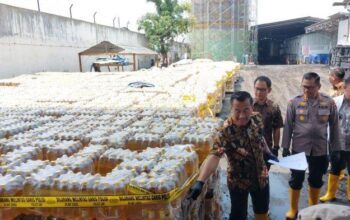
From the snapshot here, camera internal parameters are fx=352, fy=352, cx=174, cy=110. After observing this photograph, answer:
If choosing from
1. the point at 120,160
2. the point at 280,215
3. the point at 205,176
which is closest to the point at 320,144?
the point at 280,215

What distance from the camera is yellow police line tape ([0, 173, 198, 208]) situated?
87.6 inches

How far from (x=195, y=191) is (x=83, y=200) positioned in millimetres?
849

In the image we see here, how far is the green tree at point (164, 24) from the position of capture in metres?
28.2

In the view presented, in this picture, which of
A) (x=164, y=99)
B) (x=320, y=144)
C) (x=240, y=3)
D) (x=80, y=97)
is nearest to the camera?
(x=320, y=144)

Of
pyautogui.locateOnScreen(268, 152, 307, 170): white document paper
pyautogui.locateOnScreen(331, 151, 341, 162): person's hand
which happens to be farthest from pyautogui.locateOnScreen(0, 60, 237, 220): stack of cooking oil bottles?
pyautogui.locateOnScreen(331, 151, 341, 162): person's hand

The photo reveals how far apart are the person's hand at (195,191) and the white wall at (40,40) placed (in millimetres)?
12321

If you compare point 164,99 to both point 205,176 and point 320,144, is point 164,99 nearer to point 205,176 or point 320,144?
point 320,144

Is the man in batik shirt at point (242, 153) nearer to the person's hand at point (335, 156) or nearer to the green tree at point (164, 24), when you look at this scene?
the person's hand at point (335, 156)

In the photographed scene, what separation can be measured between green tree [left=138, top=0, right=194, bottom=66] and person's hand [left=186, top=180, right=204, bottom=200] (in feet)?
84.7

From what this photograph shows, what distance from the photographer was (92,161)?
2.80m

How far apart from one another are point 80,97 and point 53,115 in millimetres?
1807

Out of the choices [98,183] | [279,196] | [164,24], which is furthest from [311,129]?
Result: [164,24]

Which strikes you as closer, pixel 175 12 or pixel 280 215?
pixel 280 215

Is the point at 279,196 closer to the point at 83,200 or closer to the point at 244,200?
the point at 244,200
